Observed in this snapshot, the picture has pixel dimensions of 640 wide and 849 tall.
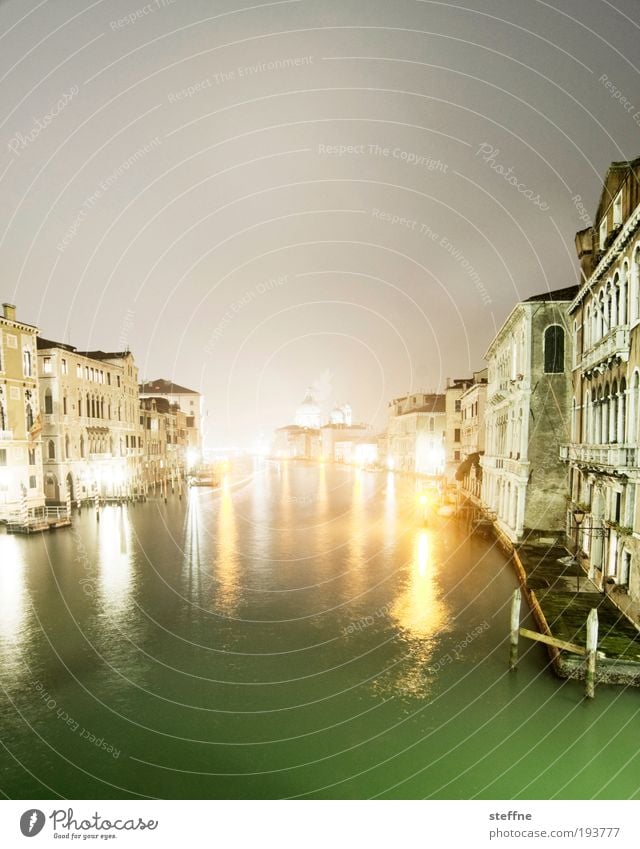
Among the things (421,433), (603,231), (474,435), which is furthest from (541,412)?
(421,433)

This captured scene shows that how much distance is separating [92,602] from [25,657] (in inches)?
206

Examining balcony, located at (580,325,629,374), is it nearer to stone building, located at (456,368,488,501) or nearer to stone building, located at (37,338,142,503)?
stone building, located at (456,368,488,501)

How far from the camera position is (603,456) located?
61.5ft

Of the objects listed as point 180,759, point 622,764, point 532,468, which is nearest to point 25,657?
point 180,759

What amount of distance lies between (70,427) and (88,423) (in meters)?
3.37

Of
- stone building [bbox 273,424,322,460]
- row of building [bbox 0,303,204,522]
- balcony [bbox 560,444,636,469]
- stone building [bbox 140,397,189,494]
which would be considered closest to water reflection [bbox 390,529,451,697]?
balcony [bbox 560,444,636,469]

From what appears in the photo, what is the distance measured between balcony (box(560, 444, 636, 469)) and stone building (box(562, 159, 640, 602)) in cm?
3

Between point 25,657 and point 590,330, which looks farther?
point 590,330

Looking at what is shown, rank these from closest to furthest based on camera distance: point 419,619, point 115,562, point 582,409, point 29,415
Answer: point 419,619
point 582,409
point 115,562
point 29,415

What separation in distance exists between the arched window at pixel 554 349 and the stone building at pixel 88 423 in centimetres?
4061

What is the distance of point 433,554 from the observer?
99.2ft

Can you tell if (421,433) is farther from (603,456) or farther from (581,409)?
(603,456)

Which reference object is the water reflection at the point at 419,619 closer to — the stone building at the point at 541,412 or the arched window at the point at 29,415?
the stone building at the point at 541,412

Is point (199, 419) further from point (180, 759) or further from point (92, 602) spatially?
point (180, 759)
